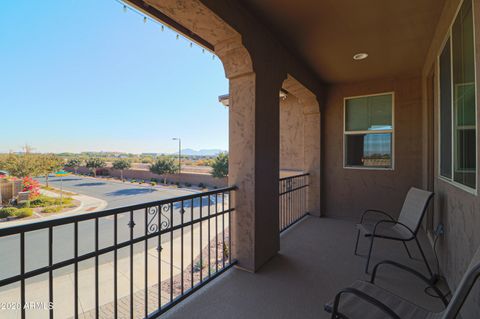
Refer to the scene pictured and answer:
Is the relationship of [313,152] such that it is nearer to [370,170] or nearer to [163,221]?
[370,170]

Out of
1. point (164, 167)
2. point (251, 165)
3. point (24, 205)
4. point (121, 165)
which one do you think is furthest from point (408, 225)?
point (121, 165)

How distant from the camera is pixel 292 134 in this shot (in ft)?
17.9

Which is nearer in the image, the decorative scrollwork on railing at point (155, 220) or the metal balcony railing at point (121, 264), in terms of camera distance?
the metal balcony railing at point (121, 264)

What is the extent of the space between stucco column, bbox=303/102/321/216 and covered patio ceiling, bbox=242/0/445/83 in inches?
38.0

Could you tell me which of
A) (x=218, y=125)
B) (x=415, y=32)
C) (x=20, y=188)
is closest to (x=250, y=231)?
(x=415, y=32)

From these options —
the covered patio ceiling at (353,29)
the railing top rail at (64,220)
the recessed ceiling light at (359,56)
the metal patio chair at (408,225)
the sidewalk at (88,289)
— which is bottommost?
the sidewalk at (88,289)

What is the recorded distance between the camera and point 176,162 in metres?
22.4

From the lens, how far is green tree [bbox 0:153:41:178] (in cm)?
1363

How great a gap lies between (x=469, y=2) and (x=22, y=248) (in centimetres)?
307

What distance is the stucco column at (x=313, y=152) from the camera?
402 centimetres

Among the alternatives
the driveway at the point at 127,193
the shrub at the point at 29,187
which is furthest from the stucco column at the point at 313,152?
the shrub at the point at 29,187

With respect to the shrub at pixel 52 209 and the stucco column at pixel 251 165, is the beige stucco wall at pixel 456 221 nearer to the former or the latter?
the stucco column at pixel 251 165

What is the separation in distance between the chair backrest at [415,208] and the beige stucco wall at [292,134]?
2.83 m

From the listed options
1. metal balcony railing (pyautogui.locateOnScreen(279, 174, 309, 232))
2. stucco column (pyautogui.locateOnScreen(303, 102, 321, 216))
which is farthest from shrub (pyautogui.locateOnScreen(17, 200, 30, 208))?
stucco column (pyautogui.locateOnScreen(303, 102, 321, 216))
